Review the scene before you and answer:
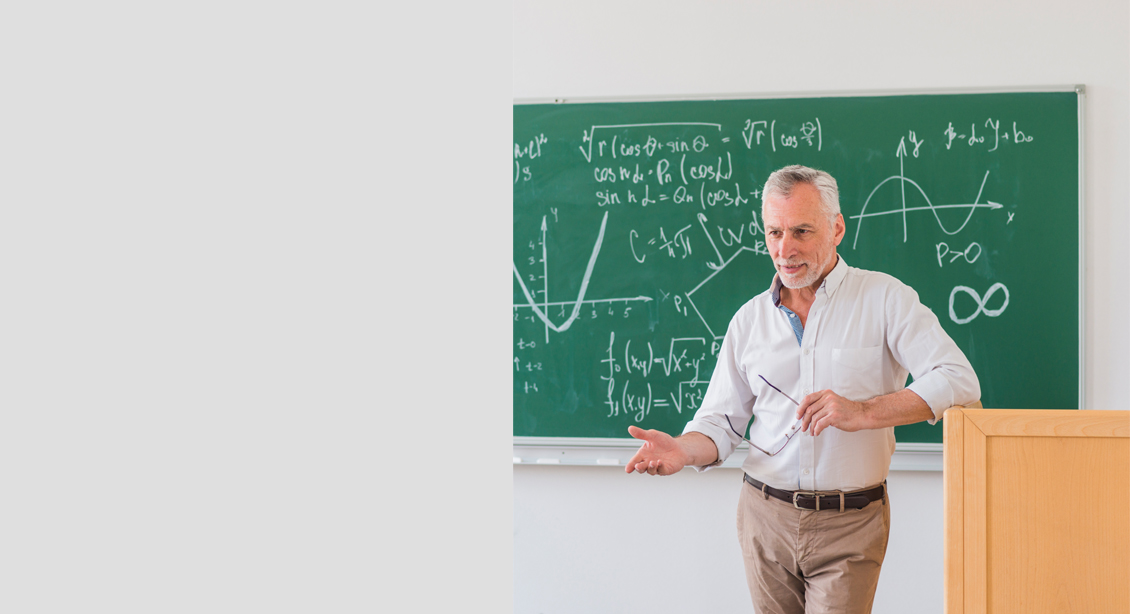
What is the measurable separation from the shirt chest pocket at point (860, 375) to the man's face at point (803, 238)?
0.21m

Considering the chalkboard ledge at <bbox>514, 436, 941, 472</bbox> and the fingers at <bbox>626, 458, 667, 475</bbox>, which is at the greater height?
the fingers at <bbox>626, 458, 667, 475</bbox>

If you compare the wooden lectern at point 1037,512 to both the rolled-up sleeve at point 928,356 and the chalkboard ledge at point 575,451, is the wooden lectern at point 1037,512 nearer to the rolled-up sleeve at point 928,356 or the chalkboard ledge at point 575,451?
the rolled-up sleeve at point 928,356

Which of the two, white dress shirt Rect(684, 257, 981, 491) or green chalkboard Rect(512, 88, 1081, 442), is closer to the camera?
white dress shirt Rect(684, 257, 981, 491)

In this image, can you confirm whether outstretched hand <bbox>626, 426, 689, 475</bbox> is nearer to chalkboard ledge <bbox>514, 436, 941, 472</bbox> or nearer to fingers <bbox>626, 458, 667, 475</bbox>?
fingers <bbox>626, 458, 667, 475</bbox>

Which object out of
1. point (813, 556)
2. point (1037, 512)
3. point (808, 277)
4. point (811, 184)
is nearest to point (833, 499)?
point (813, 556)

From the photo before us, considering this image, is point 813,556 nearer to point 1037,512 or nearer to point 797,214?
point 1037,512

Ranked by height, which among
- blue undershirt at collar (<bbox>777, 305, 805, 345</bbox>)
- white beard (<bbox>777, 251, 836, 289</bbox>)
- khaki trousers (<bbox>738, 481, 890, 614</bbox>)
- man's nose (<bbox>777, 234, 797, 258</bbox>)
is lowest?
khaki trousers (<bbox>738, 481, 890, 614</bbox>)

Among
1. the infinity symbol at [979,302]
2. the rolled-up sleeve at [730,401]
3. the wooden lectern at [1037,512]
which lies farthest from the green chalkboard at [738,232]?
the wooden lectern at [1037,512]

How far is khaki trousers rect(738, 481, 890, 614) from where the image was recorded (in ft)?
4.87

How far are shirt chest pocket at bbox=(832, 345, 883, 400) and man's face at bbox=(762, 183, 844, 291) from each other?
21 centimetres

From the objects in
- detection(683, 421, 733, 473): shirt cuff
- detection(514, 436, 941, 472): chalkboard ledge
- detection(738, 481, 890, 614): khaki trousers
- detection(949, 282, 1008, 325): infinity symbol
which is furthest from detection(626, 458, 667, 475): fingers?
detection(949, 282, 1008, 325): infinity symbol

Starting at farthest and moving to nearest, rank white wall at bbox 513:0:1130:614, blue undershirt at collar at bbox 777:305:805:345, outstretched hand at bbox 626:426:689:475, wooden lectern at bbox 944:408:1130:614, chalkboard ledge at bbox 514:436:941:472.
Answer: chalkboard ledge at bbox 514:436:941:472 < white wall at bbox 513:0:1130:614 < blue undershirt at collar at bbox 777:305:805:345 < outstretched hand at bbox 626:426:689:475 < wooden lectern at bbox 944:408:1130:614

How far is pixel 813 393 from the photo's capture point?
1.44 metres

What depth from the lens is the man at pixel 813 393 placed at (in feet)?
4.85
